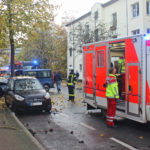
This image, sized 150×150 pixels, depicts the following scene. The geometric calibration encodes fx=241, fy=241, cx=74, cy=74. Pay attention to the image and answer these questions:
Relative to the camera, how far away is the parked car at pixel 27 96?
9742 mm

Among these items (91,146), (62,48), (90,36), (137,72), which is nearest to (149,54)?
(137,72)

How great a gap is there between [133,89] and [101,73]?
192cm

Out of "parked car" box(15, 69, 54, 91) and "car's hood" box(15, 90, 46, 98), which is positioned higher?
"parked car" box(15, 69, 54, 91)

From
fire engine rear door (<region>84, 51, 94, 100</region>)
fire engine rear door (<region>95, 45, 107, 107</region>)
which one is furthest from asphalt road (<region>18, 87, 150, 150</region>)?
fire engine rear door (<region>84, 51, 94, 100</region>)

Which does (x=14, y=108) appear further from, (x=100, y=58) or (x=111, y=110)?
(x=111, y=110)

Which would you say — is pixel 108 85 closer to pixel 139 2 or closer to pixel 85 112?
pixel 85 112

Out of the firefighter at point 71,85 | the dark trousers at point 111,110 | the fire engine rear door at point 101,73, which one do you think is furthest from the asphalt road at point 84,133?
the firefighter at point 71,85

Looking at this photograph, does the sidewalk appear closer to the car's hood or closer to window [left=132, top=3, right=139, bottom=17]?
the car's hood

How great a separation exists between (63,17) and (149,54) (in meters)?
46.0

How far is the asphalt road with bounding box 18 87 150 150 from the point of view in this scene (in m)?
5.77

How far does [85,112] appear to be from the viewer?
33.9 ft

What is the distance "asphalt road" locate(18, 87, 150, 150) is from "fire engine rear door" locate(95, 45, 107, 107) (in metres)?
0.79

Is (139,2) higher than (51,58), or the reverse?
(139,2)

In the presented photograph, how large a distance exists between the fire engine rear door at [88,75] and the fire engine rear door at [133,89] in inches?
95.3
